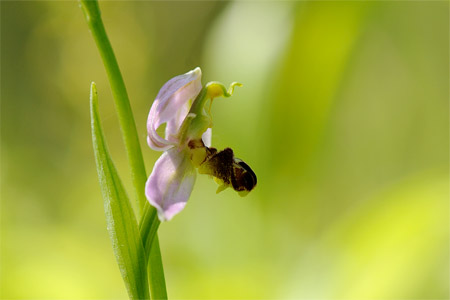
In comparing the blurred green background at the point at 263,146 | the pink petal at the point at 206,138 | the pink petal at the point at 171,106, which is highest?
the pink petal at the point at 171,106

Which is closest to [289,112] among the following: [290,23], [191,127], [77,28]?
[290,23]

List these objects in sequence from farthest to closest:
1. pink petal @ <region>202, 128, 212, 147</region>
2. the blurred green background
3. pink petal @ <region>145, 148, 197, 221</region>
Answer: the blurred green background
pink petal @ <region>202, 128, 212, 147</region>
pink petal @ <region>145, 148, 197, 221</region>

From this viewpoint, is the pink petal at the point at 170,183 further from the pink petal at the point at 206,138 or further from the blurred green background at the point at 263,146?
the blurred green background at the point at 263,146

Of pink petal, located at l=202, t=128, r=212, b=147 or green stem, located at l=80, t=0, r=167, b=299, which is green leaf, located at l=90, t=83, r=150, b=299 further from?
pink petal, located at l=202, t=128, r=212, b=147

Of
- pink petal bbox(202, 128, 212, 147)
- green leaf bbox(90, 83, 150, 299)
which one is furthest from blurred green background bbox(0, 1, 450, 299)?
green leaf bbox(90, 83, 150, 299)

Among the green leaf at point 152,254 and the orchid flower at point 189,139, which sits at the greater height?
the orchid flower at point 189,139

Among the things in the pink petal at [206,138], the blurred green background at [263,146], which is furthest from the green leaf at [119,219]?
the blurred green background at [263,146]

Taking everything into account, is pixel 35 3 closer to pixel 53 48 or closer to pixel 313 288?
pixel 53 48
